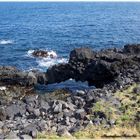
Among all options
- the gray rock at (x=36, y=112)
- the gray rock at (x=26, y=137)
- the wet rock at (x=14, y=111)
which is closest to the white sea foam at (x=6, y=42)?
the wet rock at (x=14, y=111)

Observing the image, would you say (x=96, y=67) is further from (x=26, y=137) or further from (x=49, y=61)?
(x=26, y=137)

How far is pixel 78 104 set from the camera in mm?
26812

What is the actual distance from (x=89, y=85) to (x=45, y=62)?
13.2 metres

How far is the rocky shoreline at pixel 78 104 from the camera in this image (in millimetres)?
22750

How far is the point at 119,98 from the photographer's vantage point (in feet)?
90.0

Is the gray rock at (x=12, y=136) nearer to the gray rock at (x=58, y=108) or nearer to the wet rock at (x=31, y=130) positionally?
the wet rock at (x=31, y=130)

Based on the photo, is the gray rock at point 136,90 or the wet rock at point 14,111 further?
the gray rock at point 136,90

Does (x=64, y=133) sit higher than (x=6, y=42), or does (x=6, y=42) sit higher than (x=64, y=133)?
(x=64, y=133)

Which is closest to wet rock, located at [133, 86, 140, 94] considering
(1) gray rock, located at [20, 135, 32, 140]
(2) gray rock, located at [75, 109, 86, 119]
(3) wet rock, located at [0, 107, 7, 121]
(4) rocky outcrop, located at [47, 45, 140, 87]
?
(2) gray rock, located at [75, 109, 86, 119]

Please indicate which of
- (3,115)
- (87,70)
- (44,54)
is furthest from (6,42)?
(3,115)

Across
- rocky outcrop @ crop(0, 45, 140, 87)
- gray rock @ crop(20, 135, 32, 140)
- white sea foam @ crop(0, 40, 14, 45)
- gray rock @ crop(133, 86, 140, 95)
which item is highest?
gray rock @ crop(133, 86, 140, 95)

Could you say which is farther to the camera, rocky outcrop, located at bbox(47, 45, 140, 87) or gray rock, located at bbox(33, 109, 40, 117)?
rocky outcrop, located at bbox(47, 45, 140, 87)

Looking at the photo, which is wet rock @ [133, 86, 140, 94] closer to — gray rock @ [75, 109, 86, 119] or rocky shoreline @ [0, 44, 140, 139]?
rocky shoreline @ [0, 44, 140, 139]

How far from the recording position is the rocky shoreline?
2275cm
